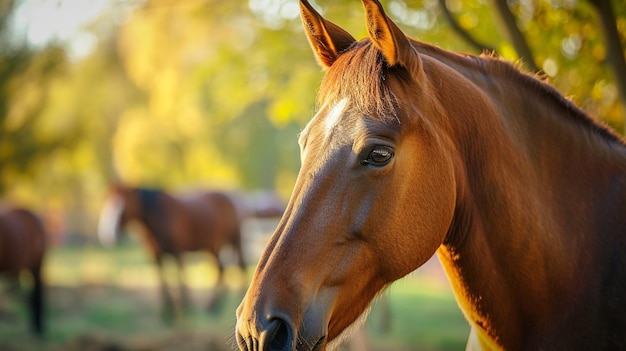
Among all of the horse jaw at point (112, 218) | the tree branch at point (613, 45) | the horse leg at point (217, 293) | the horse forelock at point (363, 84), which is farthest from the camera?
the horse leg at point (217, 293)

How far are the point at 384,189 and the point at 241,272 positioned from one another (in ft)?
48.9

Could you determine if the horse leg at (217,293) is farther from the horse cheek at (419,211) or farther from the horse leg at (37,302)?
the horse cheek at (419,211)

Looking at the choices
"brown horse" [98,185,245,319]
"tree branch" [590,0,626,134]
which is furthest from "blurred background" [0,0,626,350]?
"brown horse" [98,185,245,319]

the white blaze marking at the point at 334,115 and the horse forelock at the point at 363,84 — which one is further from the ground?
the horse forelock at the point at 363,84

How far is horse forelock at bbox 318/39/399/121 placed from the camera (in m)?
1.98

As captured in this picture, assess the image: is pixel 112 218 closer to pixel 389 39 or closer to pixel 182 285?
pixel 182 285

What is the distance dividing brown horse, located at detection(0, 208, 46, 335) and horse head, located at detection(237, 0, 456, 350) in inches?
402

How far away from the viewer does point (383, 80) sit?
2.03 metres

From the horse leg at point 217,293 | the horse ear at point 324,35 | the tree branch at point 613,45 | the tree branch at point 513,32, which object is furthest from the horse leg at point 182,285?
the horse ear at point 324,35

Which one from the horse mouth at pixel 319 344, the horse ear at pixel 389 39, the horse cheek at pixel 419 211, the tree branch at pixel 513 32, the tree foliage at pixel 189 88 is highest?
the horse ear at pixel 389 39

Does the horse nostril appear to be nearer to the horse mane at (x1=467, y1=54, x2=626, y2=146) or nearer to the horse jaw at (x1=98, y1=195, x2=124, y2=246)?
the horse mane at (x1=467, y1=54, x2=626, y2=146)

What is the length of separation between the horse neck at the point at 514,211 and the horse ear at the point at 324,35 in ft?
1.35

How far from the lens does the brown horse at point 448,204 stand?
188 centimetres

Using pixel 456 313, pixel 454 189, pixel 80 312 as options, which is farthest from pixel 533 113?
pixel 80 312
